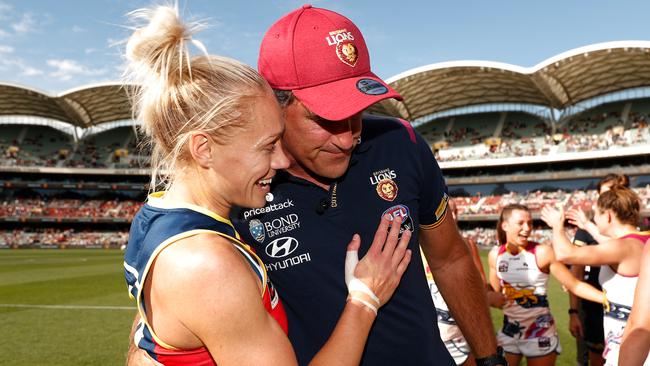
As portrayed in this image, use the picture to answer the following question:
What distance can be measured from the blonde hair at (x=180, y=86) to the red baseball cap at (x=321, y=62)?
0.34 m

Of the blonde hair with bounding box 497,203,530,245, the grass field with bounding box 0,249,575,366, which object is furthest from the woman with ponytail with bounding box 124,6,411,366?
the grass field with bounding box 0,249,575,366

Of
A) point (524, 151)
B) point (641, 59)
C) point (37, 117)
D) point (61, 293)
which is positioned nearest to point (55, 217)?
point (37, 117)

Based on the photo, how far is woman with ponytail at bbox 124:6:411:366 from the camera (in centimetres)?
133

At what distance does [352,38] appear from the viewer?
1940 millimetres

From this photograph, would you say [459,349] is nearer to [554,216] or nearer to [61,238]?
[554,216]

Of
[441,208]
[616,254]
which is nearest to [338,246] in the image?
[441,208]

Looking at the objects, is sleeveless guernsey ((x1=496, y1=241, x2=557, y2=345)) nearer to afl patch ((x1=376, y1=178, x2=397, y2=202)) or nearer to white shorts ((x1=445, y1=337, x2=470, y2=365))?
white shorts ((x1=445, y1=337, x2=470, y2=365))

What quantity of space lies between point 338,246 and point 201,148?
75cm

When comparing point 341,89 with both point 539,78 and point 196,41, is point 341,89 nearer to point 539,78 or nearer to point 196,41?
point 196,41

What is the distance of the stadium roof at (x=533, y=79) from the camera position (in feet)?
129

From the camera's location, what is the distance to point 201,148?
1.54 metres

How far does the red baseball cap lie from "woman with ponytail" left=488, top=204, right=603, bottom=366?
15.6 ft

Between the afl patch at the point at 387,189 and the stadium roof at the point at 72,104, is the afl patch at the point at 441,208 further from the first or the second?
the stadium roof at the point at 72,104

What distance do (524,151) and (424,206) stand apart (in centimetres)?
5199
